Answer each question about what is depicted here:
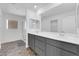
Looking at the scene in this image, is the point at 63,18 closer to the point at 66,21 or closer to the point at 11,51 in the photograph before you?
the point at 66,21

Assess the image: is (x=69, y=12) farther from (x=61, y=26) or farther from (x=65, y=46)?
(x=65, y=46)

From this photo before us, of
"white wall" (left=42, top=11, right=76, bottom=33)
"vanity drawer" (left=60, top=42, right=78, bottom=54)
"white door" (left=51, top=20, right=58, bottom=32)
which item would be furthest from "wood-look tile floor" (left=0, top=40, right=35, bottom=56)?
"vanity drawer" (left=60, top=42, right=78, bottom=54)

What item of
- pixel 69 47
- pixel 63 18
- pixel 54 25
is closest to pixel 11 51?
pixel 54 25

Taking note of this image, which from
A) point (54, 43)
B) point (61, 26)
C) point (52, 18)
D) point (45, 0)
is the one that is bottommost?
point (54, 43)

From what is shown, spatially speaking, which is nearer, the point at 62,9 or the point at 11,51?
the point at 62,9

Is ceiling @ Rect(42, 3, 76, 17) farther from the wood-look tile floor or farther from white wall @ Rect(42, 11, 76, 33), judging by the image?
the wood-look tile floor

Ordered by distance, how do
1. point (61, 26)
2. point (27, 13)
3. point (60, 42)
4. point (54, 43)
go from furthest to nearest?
point (27, 13), point (61, 26), point (54, 43), point (60, 42)

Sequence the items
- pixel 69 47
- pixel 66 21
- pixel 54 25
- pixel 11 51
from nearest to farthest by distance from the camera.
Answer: pixel 69 47 → pixel 66 21 → pixel 54 25 → pixel 11 51

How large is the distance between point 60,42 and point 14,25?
138 centimetres

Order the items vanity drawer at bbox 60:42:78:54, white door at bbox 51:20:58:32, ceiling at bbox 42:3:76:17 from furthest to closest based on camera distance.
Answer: white door at bbox 51:20:58:32 < ceiling at bbox 42:3:76:17 < vanity drawer at bbox 60:42:78:54

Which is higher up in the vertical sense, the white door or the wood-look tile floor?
the white door

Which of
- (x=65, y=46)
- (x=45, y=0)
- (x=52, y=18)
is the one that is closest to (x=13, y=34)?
(x=52, y=18)

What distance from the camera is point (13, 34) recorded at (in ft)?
7.36

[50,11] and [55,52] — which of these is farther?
[50,11]
